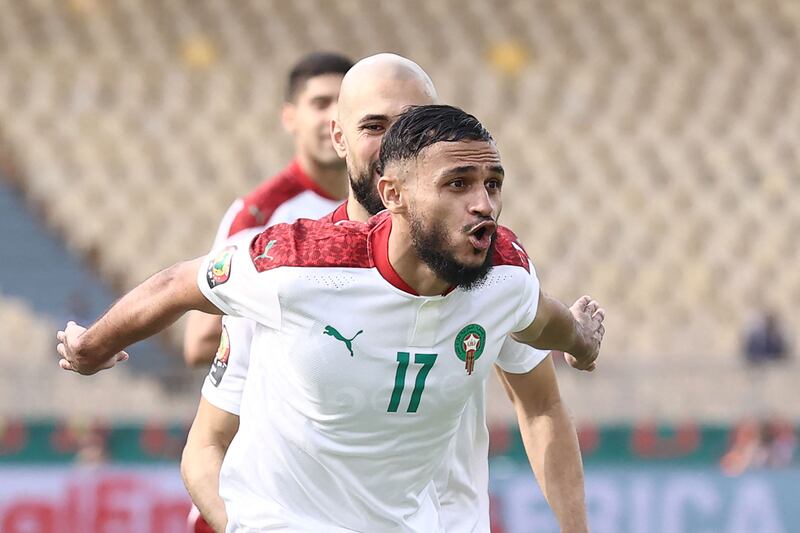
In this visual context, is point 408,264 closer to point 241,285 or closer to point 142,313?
point 241,285

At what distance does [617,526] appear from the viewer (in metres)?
9.28

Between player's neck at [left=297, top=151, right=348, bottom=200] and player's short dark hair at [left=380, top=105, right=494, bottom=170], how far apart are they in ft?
6.50

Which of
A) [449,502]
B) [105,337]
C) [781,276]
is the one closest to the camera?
[105,337]

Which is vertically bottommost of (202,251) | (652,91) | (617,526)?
(617,526)

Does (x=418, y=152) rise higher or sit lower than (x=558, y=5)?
lower

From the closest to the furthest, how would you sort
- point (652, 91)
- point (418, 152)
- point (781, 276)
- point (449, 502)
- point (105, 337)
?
point (418, 152)
point (105, 337)
point (449, 502)
point (781, 276)
point (652, 91)

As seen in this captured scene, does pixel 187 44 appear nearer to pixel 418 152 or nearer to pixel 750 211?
pixel 750 211

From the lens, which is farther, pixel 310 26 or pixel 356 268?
pixel 310 26

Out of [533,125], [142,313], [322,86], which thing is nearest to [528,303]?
[142,313]

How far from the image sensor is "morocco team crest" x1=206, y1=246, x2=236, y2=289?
332 cm

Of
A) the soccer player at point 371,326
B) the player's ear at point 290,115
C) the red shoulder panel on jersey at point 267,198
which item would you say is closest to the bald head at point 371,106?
the soccer player at point 371,326

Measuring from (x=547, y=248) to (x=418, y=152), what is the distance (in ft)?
42.8

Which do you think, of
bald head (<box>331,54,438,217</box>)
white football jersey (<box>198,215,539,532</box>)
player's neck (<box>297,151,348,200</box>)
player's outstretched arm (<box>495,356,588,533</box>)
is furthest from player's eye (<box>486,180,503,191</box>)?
player's neck (<box>297,151,348,200</box>)

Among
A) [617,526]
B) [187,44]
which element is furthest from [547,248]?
[617,526]
